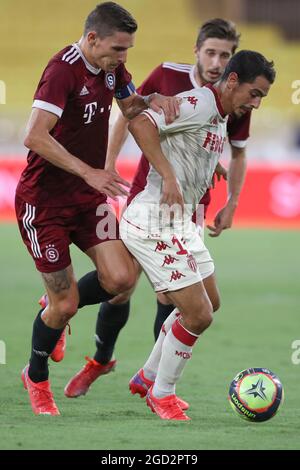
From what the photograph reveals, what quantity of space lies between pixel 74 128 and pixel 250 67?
3.44 feet

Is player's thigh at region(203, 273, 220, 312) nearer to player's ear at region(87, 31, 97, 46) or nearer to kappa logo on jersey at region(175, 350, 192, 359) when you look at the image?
kappa logo on jersey at region(175, 350, 192, 359)

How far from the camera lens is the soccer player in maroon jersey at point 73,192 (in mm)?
5445

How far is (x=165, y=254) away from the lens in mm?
5480

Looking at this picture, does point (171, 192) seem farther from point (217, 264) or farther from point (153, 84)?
point (217, 264)

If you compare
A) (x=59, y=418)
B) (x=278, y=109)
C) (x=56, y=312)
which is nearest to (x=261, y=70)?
(x=56, y=312)

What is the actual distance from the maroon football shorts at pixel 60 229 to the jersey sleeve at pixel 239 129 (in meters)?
1.34

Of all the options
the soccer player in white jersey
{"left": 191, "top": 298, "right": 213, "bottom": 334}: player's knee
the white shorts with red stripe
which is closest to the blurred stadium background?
the soccer player in white jersey

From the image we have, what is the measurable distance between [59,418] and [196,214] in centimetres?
176

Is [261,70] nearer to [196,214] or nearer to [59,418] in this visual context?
[196,214]

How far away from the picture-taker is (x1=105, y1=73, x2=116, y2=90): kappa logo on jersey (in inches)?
226

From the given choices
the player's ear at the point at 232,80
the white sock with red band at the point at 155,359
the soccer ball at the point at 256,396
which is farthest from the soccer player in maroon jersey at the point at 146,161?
the soccer ball at the point at 256,396

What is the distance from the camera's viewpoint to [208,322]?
18.1ft

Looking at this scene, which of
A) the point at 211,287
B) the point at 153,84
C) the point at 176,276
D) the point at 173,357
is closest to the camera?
the point at 176,276

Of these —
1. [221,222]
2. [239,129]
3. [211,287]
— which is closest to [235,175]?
[239,129]
